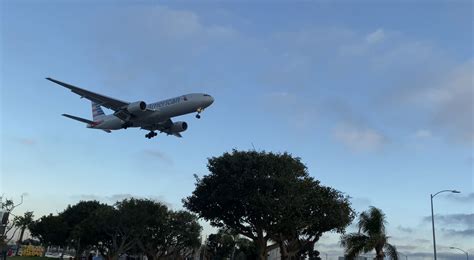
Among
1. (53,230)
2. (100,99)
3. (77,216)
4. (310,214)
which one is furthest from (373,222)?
(53,230)

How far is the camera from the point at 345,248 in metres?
39.1

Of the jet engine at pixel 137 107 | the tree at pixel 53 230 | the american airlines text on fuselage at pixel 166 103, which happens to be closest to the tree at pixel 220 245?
the tree at pixel 53 230

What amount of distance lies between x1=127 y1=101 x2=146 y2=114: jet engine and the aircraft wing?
1.20 metres

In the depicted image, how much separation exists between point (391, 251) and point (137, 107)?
77.9 feet

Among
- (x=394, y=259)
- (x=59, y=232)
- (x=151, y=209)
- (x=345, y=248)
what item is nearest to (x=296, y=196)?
(x=345, y=248)

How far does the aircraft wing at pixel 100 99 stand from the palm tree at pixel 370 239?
22.4 meters

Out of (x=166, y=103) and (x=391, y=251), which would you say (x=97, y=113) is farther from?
(x=391, y=251)

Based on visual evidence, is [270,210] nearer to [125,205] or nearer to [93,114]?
[93,114]

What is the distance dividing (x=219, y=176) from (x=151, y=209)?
82.3 ft

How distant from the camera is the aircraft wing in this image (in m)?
38.5

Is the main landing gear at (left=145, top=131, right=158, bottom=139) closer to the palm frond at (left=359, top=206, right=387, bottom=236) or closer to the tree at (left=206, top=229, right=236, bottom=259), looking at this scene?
the palm frond at (left=359, top=206, right=387, bottom=236)

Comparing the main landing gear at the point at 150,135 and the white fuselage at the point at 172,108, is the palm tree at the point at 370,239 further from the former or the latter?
the main landing gear at the point at 150,135

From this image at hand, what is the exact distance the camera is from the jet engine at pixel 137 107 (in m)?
40.7

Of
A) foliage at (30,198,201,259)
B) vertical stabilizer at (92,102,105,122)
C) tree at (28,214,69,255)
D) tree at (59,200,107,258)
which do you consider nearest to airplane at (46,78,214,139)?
vertical stabilizer at (92,102,105,122)
